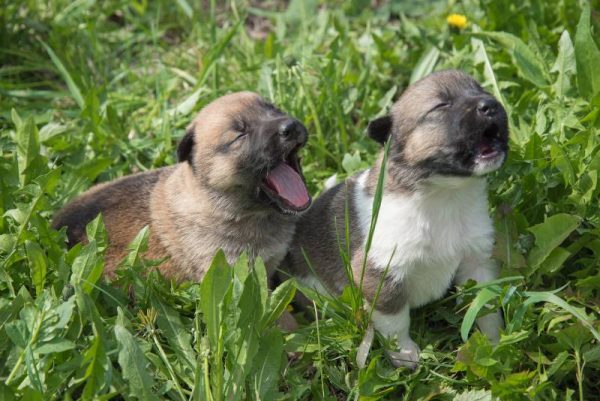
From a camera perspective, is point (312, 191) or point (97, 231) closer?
point (97, 231)

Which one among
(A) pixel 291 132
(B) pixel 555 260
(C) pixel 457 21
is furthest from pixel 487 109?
(C) pixel 457 21

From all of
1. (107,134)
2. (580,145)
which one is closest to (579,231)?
(580,145)

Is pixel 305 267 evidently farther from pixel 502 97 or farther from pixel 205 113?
pixel 502 97

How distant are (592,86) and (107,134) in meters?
3.32

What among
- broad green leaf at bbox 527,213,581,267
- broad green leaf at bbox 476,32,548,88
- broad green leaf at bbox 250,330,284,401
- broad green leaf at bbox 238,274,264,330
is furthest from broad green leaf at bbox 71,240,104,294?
broad green leaf at bbox 476,32,548,88

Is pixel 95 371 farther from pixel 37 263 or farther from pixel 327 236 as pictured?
pixel 327 236

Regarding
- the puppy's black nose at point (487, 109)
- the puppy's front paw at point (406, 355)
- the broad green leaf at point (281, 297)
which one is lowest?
the puppy's front paw at point (406, 355)

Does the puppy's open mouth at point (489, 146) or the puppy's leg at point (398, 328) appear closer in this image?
the puppy's open mouth at point (489, 146)

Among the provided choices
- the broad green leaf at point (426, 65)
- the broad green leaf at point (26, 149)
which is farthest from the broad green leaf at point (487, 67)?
the broad green leaf at point (26, 149)

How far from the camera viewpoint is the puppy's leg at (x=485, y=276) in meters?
4.77

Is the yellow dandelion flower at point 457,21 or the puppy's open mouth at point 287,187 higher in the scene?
the puppy's open mouth at point 287,187

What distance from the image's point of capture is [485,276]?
15.8 feet

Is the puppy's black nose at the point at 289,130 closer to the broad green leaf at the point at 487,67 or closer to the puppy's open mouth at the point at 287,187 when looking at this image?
the puppy's open mouth at the point at 287,187

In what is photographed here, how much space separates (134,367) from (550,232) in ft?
7.30
